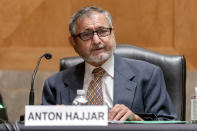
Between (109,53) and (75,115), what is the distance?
1.08m

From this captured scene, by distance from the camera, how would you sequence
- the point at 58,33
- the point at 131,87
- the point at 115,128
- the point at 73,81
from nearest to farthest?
the point at 115,128
the point at 131,87
the point at 73,81
the point at 58,33

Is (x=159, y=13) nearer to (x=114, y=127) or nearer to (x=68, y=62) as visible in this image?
(x=68, y=62)

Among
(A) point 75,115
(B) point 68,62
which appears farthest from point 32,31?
(A) point 75,115

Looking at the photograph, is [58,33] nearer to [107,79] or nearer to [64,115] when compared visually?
[107,79]

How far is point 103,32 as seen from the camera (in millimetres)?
2691

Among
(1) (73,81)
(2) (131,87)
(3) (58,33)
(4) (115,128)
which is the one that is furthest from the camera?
(3) (58,33)

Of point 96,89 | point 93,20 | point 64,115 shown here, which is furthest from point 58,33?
point 64,115

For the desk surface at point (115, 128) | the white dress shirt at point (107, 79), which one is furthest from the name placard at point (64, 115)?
the white dress shirt at point (107, 79)

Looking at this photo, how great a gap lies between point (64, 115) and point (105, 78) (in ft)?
3.69

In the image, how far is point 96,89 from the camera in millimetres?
2678

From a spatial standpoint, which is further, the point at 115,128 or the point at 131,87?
the point at 131,87

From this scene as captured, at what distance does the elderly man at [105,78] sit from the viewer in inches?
103

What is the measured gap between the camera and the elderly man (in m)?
2.62

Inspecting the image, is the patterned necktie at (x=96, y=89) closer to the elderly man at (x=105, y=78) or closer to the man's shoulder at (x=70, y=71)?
the elderly man at (x=105, y=78)
